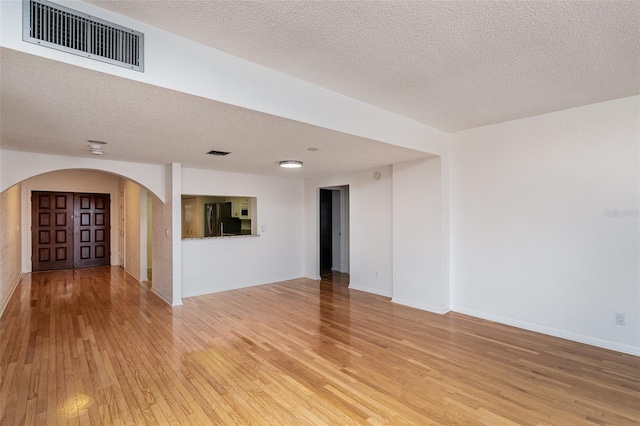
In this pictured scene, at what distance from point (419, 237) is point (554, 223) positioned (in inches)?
66.1

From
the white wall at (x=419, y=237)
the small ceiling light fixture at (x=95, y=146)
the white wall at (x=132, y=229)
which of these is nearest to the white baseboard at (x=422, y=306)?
the white wall at (x=419, y=237)

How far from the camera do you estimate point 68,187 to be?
8023 mm

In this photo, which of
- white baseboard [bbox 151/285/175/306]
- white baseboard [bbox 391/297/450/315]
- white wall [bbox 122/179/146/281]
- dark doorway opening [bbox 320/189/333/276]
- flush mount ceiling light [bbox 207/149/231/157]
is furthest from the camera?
dark doorway opening [bbox 320/189/333/276]

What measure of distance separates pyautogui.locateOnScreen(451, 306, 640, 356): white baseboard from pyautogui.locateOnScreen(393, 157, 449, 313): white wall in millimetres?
417

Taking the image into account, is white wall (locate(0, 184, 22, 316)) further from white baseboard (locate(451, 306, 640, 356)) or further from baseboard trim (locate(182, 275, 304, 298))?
white baseboard (locate(451, 306, 640, 356))

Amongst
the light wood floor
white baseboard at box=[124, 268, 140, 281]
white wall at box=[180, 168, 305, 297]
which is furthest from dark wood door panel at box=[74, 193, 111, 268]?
white wall at box=[180, 168, 305, 297]

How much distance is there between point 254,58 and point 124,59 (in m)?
0.86

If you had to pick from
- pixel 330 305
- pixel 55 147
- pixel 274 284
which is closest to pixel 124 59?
pixel 55 147

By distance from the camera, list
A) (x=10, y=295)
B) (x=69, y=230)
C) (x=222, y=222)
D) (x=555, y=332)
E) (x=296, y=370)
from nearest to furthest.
A: (x=296, y=370), (x=555, y=332), (x=10, y=295), (x=222, y=222), (x=69, y=230)

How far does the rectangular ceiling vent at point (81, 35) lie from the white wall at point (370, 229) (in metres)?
4.33

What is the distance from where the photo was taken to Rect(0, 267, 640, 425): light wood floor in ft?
7.43

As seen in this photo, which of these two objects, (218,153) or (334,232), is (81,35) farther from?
(334,232)

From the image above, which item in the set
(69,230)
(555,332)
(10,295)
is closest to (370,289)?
(555,332)

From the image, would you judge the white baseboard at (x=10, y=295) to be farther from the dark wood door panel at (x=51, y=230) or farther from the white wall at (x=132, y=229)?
the white wall at (x=132, y=229)
